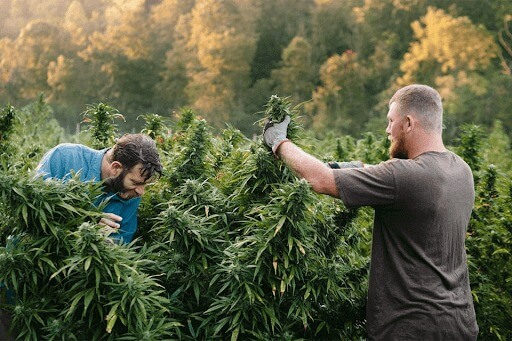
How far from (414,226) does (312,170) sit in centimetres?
58

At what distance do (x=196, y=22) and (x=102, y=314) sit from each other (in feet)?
148

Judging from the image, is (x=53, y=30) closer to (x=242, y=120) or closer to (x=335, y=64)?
(x=242, y=120)

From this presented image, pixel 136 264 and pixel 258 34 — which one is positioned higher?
pixel 136 264

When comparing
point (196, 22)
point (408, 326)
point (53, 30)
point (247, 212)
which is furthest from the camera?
point (53, 30)

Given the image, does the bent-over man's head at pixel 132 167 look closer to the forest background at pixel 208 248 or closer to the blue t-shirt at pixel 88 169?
the blue t-shirt at pixel 88 169

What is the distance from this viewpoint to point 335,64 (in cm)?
3953

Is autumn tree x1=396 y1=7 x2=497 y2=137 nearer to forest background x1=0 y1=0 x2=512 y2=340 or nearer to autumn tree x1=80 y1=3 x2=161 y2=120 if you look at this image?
autumn tree x1=80 y1=3 x2=161 y2=120

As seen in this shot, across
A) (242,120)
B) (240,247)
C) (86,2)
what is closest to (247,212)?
(240,247)

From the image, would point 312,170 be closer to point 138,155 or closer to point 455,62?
point 138,155

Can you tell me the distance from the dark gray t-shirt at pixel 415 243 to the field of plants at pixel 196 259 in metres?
0.28

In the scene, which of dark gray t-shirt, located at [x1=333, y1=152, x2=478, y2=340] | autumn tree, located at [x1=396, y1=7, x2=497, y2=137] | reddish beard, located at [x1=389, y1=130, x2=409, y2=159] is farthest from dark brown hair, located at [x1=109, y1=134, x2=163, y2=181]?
autumn tree, located at [x1=396, y1=7, x2=497, y2=137]

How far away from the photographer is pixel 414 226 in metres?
3.20

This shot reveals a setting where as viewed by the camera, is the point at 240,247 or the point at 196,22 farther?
the point at 196,22

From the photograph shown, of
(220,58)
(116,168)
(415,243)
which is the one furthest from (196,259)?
(220,58)
